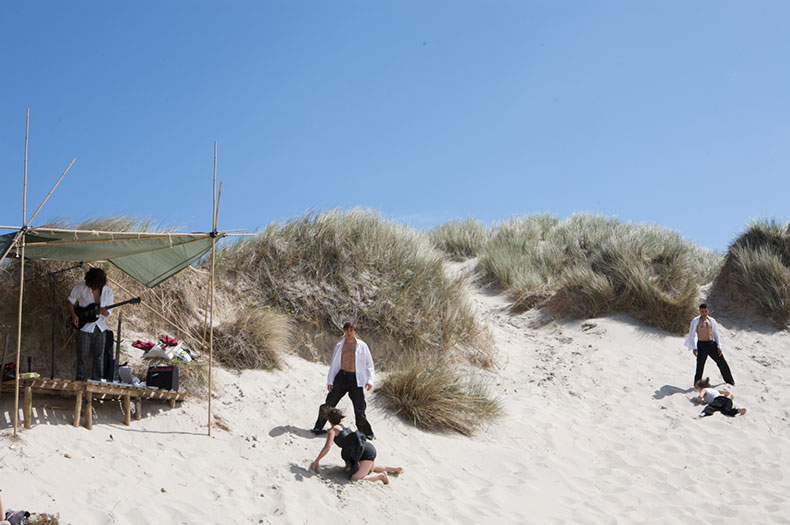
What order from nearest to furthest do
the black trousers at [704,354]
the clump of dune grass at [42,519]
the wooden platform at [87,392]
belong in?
the clump of dune grass at [42,519] < the wooden platform at [87,392] < the black trousers at [704,354]

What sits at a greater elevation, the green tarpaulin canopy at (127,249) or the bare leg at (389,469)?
the green tarpaulin canopy at (127,249)

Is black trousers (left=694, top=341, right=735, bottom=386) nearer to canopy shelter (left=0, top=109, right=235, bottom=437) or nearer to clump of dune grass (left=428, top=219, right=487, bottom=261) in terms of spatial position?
canopy shelter (left=0, top=109, right=235, bottom=437)

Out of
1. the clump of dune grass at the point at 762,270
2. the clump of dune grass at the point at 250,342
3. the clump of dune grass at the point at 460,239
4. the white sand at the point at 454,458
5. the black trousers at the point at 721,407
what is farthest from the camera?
the clump of dune grass at the point at 460,239

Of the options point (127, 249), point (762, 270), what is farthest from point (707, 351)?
point (127, 249)

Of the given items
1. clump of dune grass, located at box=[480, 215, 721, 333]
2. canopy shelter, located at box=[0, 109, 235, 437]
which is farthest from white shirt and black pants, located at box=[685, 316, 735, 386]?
canopy shelter, located at box=[0, 109, 235, 437]

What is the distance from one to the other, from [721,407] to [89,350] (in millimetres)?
9657

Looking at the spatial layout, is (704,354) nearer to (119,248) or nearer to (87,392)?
(119,248)

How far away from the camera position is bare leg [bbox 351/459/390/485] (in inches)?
284

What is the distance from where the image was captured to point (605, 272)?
51.2 feet

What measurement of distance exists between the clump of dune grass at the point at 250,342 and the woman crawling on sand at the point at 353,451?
2971 mm

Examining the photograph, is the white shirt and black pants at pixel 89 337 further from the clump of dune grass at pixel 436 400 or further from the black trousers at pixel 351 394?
the clump of dune grass at pixel 436 400

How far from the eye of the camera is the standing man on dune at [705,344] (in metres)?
11.6

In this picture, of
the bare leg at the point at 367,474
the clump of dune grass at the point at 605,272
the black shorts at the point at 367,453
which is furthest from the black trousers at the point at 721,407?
the black shorts at the point at 367,453

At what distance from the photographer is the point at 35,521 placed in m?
5.15
